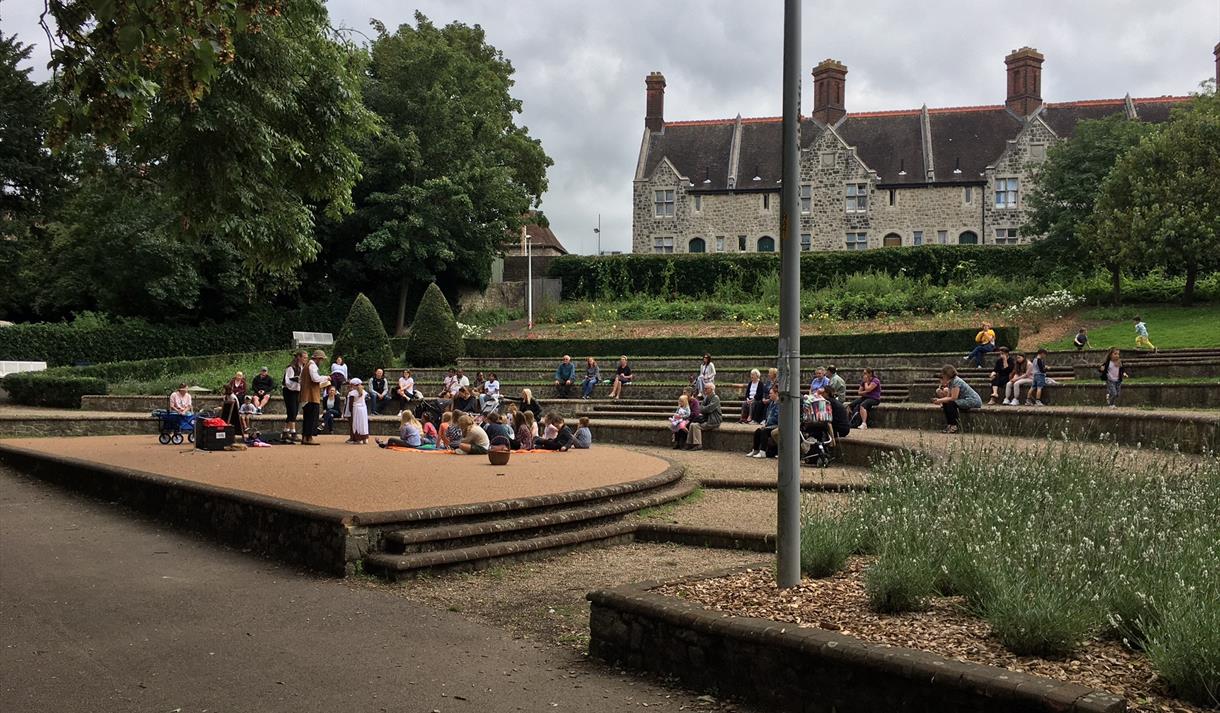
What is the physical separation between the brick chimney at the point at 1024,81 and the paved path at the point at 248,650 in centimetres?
5813

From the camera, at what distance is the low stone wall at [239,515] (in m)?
9.20

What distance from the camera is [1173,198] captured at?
114 feet

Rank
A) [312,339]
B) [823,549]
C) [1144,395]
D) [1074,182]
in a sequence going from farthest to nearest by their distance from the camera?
[1074,182]
[312,339]
[1144,395]
[823,549]

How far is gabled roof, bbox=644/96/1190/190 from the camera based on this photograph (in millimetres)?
57375

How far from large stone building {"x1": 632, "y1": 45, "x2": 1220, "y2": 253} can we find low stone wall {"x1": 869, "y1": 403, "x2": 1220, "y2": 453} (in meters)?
36.9

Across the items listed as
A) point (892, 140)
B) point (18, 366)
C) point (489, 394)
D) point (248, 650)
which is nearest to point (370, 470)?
point (248, 650)

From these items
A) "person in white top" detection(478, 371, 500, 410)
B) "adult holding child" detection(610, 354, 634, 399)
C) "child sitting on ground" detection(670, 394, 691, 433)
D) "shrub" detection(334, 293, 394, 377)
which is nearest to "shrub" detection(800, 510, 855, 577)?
"child sitting on ground" detection(670, 394, 691, 433)

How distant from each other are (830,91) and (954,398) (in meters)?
45.9

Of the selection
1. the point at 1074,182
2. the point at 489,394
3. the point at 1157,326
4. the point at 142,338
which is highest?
the point at 1074,182

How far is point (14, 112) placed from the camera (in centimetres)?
3262

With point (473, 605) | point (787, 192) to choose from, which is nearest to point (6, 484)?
point (473, 605)

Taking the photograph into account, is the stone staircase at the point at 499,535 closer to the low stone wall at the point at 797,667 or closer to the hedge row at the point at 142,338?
the low stone wall at the point at 797,667

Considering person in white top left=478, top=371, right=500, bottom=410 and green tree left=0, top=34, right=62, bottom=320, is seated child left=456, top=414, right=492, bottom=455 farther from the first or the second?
green tree left=0, top=34, right=62, bottom=320

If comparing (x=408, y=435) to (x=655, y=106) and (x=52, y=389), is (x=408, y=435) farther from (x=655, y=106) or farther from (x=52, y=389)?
(x=655, y=106)
